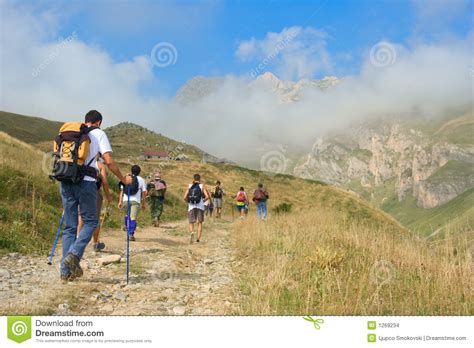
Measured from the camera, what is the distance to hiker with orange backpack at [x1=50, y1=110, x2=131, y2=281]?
18.0 ft

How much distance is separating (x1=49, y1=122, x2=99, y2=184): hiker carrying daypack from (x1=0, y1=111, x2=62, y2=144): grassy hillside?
449 feet

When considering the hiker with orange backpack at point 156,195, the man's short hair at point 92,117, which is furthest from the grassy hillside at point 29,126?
the man's short hair at point 92,117

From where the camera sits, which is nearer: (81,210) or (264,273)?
(81,210)

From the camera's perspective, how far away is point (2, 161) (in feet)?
44.1

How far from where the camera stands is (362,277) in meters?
5.18

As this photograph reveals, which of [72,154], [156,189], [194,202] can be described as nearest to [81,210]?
[72,154]

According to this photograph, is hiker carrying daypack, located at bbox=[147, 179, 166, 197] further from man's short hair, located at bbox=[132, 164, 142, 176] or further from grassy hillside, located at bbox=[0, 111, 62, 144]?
grassy hillside, located at bbox=[0, 111, 62, 144]

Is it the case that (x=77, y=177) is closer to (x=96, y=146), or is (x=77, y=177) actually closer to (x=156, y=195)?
(x=96, y=146)

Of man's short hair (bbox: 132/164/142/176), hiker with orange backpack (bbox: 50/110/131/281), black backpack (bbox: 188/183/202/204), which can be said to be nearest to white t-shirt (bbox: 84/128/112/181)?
hiker with orange backpack (bbox: 50/110/131/281)

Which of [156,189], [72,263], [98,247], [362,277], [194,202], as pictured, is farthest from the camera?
[156,189]

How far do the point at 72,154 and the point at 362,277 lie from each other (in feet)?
14.0
